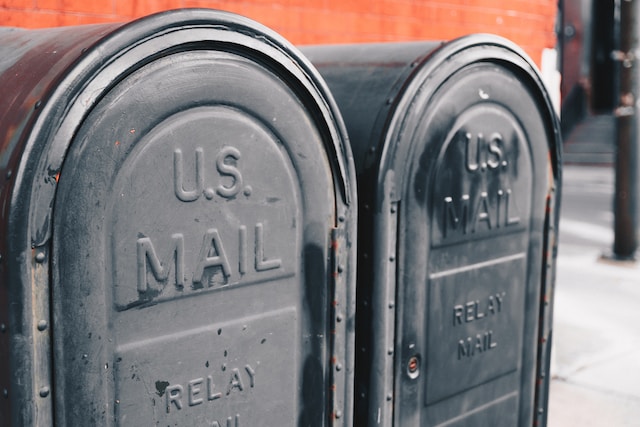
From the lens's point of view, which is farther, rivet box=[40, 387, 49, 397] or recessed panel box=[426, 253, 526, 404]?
recessed panel box=[426, 253, 526, 404]

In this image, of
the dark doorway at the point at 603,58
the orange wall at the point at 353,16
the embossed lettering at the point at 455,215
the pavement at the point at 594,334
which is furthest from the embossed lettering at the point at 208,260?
the dark doorway at the point at 603,58

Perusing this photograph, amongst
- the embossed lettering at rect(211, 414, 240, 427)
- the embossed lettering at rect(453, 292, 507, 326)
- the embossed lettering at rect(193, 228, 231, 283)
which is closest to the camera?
the embossed lettering at rect(193, 228, 231, 283)

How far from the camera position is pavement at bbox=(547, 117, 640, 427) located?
4.05 metres

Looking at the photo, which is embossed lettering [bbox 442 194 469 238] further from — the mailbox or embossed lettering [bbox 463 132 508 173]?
the mailbox

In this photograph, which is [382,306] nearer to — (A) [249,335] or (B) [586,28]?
(A) [249,335]

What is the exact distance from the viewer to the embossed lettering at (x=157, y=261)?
5.27 ft

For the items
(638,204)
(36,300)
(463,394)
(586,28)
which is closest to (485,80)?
(463,394)

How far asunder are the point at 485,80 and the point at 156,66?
44.3 inches

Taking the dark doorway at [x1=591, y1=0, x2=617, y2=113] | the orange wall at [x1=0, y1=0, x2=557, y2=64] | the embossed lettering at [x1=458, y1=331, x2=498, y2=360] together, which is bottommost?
the embossed lettering at [x1=458, y1=331, x2=498, y2=360]

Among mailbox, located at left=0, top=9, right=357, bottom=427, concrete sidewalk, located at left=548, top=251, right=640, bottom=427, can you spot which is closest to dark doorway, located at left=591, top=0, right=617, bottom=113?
concrete sidewalk, located at left=548, top=251, right=640, bottom=427

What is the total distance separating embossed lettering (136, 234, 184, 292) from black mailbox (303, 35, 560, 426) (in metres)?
0.64

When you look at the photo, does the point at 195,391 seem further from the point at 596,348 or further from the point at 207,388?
the point at 596,348

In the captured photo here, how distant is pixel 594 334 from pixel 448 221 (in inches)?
135

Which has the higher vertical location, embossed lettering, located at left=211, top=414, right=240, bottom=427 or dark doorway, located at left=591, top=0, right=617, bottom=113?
dark doorway, located at left=591, top=0, right=617, bottom=113
